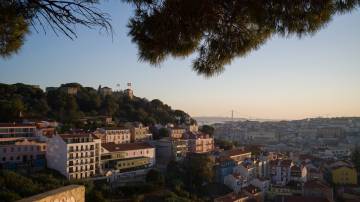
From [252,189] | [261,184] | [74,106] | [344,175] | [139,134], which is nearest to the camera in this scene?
[252,189]

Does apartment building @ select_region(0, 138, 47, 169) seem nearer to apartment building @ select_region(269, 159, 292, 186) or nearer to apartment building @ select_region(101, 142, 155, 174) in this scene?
apartment building @ select_region(101, 142, 155, 174)

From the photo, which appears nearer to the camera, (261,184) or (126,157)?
(126,157)

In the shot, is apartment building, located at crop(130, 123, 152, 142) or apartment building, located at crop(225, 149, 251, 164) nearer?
apartment building, located at crop(225, 149, 251, 164)

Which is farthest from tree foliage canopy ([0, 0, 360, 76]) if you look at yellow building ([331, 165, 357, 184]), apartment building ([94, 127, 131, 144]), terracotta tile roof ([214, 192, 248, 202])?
yellow building ([331, 165, 357, 184])

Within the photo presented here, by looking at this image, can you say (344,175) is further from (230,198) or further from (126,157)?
(126,157)

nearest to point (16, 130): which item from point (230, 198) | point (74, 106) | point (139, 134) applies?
point (139, 134)

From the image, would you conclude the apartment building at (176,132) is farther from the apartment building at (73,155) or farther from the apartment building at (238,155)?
the apartment building at (73,155)
